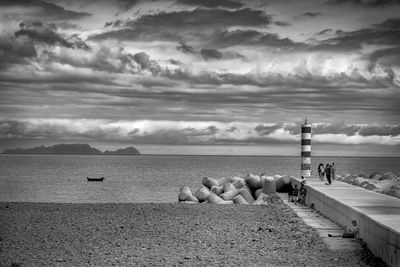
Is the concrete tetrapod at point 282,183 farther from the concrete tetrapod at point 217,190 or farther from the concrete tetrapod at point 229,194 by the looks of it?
the concrete tetrapod at point 217,190

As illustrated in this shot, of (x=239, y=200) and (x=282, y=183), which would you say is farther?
(x=282, y=183)

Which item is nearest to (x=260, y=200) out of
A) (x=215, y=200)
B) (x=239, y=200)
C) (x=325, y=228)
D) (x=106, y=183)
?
(x=239, y=200)

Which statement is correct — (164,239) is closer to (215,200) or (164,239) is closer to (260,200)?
(215,200)

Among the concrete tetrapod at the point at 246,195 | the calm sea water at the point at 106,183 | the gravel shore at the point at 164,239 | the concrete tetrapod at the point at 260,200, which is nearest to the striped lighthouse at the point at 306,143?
the concrete tetrapod at the point at 260,200

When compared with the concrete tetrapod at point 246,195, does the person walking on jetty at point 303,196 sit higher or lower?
higher

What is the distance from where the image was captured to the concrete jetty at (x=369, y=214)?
8.41 meters

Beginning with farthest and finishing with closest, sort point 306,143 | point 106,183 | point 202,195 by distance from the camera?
point 106,183, point 202,195, point 306,143

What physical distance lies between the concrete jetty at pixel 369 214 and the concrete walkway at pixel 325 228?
154 mm

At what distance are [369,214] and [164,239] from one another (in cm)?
406

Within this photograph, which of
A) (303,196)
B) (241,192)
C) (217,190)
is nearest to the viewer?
(303,196)

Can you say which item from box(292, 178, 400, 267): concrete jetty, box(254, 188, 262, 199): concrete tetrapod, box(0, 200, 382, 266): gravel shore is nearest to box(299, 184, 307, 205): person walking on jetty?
box(292, 178, 400, 267): concrete jetty

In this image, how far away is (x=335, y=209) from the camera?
13.3 meters

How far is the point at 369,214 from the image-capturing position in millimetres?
10812

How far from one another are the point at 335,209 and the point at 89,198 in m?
28.0
